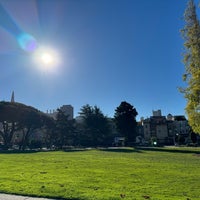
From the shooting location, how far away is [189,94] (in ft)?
83.6

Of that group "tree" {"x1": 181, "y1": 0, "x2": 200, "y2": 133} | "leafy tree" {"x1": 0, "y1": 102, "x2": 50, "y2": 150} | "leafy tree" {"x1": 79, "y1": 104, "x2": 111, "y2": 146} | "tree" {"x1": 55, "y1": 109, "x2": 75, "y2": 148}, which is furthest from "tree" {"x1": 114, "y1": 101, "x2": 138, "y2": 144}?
"tree" {"x1": 181, "y1": 0, "x2": 200, "y2": 133}

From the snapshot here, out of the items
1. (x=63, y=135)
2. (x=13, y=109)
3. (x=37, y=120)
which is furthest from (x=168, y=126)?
(x=13, y=109)

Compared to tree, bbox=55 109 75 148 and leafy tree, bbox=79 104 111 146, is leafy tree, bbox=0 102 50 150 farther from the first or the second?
leafy tree, bbox=79 104 111 146

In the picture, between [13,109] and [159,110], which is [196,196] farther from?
[159,110]

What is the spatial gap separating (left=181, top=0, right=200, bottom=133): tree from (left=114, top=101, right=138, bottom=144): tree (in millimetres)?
39832

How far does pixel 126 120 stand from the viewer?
66.3m

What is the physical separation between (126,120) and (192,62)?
1645 inches

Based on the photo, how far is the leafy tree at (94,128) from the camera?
7050 cm

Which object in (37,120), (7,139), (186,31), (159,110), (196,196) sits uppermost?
(159,110)

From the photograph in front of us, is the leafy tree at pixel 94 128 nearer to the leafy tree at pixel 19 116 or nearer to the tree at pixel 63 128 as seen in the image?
the tree at pixel 63 128

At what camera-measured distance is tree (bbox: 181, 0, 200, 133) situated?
24781mm

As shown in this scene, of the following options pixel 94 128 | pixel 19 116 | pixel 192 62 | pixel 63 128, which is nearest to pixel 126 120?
pixel 94 128

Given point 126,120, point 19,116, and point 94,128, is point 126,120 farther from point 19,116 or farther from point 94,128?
point 19,116

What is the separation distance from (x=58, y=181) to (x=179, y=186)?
4562mm
